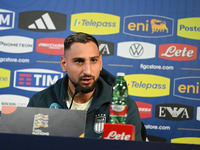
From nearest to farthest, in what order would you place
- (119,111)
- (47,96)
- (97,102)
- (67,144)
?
(67,144) < (119,111) < (97,102) < (47,96)

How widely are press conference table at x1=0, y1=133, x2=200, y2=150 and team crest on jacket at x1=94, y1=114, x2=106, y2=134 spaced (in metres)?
0.76

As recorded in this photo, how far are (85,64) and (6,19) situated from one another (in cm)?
188

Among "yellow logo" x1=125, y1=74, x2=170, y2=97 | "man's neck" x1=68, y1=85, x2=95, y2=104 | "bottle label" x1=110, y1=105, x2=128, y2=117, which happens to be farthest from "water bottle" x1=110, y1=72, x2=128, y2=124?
"yellow logo" x1=125, y1=74, x2=170, y2=97

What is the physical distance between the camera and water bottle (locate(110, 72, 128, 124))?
1.22m

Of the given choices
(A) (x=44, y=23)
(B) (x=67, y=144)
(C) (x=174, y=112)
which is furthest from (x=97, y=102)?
(A) (x=44, y=23)

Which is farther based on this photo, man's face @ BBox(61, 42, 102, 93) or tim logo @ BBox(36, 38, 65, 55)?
tim logo @ BBox(36, 38, 65, 55)

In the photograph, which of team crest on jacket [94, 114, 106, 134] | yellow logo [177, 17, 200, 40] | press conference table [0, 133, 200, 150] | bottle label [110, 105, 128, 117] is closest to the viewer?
press conference table [0, 133, 200, 150]

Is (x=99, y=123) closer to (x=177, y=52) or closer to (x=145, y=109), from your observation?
(x=145, y=109)

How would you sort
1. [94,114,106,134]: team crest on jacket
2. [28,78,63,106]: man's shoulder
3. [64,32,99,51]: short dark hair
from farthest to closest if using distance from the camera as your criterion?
1. [28,78,63,106]: man's shoulder
2. [64,32,99,51]: short dark hair
3. [94,114,106,134]: team crest on jacket

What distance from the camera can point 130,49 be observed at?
3273 millimetres

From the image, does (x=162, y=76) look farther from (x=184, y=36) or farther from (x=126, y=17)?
(x=126, y=17)

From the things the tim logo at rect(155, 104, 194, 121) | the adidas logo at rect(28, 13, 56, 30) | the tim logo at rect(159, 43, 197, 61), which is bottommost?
the tim logo at rect(155, 104, 194, 121)

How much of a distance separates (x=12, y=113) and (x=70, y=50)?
65 centimetres

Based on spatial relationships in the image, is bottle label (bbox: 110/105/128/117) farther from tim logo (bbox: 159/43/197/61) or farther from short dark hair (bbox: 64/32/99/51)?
tim logo (bbox: 159/43/197/61)
